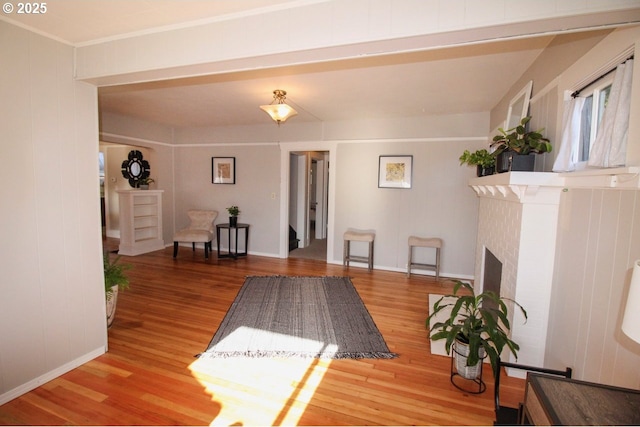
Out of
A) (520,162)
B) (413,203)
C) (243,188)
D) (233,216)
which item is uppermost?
(520,162)

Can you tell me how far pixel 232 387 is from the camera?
Result: 206cm

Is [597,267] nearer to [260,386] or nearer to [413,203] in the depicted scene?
[260,386]

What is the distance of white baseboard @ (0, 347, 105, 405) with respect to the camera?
187cm

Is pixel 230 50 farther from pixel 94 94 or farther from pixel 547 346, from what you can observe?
pixel 547 346

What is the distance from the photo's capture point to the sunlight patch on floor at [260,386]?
1808 millimetres

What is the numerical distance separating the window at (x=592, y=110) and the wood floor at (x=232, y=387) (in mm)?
1669

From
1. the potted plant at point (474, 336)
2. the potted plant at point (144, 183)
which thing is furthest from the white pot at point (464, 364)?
the potted plant at point (144, 183)

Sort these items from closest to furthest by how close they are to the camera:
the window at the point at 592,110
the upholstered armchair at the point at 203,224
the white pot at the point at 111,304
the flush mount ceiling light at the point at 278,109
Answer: the window at the point at 592,110
the white pot at the point at 111,304
the flush mount ceiling light at the point at 278,109
the upholstered armchair at the point at 203,224

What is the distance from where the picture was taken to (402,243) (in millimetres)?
4898

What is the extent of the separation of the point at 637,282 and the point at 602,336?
2.77 ft

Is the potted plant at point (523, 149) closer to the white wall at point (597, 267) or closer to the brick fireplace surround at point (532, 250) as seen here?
the brick fireplace surround at point (532, 250)

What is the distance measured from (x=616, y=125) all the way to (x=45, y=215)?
325cm

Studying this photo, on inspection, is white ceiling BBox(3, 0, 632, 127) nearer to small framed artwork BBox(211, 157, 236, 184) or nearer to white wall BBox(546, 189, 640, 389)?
small framed artwork BBox(211, 157, 236, 184)

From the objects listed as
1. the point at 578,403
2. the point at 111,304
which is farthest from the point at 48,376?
the point at 578,403
